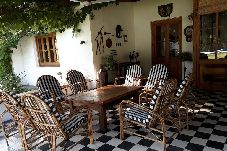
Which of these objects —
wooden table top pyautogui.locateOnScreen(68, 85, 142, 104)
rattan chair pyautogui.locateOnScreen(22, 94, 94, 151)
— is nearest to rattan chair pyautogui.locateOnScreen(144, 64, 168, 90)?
wooden table top pyautogui.locateOnScreen(68, 85, 142, 104)

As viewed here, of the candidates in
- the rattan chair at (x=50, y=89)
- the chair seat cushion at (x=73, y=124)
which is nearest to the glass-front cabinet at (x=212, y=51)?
the rattan chair at (x=50, y=89)

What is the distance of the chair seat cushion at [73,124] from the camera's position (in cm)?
288

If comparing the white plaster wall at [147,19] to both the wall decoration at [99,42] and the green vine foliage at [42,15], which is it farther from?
the wall decoration at [99,42]

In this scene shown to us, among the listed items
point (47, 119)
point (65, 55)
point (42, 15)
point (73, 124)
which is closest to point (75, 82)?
point (42, 15)

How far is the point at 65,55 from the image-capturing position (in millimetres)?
7223

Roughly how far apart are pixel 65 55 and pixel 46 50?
3.60 ft

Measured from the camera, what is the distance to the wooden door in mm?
7238

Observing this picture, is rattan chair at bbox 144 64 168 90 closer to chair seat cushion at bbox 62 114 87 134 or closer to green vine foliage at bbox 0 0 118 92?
green vine foliage at bbox 0 0 118 92

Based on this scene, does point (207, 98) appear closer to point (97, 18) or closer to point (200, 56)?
point (200, 56)

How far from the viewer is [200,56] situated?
20.6 feet

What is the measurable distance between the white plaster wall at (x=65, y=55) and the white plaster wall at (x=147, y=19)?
2250 mm

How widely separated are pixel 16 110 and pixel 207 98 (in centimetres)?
423

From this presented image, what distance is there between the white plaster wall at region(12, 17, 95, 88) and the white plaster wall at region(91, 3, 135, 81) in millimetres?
212

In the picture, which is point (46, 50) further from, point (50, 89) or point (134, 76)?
point (134, 76)
